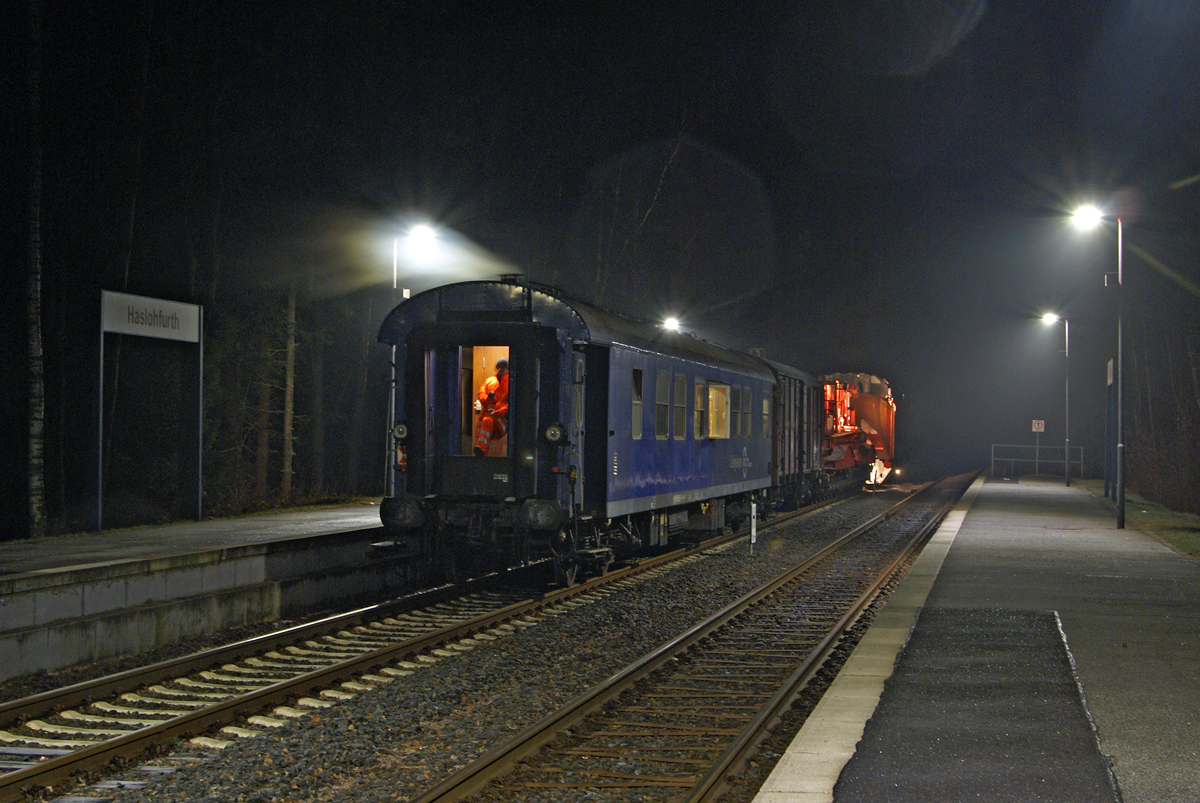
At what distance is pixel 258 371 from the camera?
26.7 m

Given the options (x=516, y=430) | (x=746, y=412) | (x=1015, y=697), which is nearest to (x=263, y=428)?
(x=746, y=412)

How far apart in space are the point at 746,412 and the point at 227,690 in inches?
503

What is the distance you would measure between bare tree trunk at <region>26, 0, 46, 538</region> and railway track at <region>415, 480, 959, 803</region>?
1027 centimetres

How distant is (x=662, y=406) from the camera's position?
591 inches

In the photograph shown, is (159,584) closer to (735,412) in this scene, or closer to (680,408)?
(680,408)

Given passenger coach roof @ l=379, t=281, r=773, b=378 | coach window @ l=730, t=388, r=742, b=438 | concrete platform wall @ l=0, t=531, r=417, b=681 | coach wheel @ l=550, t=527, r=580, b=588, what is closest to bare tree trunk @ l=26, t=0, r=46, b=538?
concrete platform wall @ l=0, t=531, r=417, b=681

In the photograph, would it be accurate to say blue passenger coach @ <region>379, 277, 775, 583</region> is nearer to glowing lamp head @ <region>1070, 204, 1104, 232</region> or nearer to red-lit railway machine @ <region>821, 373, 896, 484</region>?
glowing lamp head @ <region>1070, 204, 1104, 232</region>

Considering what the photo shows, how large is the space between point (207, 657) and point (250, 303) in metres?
19.1

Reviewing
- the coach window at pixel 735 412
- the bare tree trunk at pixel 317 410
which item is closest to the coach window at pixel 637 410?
the coach window at pixel 735 412

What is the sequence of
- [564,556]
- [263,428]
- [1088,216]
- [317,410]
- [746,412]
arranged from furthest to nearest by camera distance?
[317,410] → [263,428] → [1088,216] → [746,412] → [564,556]

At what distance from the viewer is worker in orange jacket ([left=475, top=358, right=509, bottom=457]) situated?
12734 mm

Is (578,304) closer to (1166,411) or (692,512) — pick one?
(692,512)

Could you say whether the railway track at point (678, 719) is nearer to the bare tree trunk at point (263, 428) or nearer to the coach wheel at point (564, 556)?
the coach wheel at point (564, 556)

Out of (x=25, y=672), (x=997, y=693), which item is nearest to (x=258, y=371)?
(x=25, y=672)
